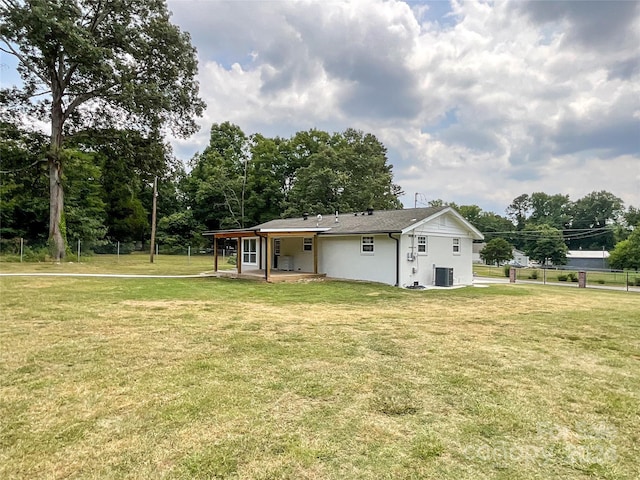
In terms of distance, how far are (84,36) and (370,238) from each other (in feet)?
62.6

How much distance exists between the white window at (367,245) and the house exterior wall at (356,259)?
14 centimetres

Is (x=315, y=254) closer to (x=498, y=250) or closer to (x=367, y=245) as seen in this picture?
(x=367, y=245)

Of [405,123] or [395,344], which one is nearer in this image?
[395,344]

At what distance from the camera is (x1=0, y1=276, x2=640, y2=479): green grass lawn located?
2.58m

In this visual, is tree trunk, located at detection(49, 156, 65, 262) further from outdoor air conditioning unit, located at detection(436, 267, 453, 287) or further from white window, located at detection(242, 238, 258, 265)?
outdoor air conditioning unit, located at detection(436, 267, 453, 287)

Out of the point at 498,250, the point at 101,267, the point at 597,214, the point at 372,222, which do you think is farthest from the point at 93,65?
the point at 597,214

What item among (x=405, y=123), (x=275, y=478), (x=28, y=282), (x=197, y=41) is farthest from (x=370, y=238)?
(x=197, y=41)

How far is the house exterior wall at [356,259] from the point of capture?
48.6 ft

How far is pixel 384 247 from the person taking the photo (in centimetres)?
1497

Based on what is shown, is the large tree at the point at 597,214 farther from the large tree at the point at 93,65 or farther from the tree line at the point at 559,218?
the large tree at the point at 93,65

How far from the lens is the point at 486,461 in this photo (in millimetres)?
2619

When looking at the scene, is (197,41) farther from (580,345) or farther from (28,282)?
(580,345)

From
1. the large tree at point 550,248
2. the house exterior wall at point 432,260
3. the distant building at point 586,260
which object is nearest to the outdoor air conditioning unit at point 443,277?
the house exterior wall at point 432,260

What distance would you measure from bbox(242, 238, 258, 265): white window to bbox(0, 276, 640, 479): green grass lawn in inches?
451
